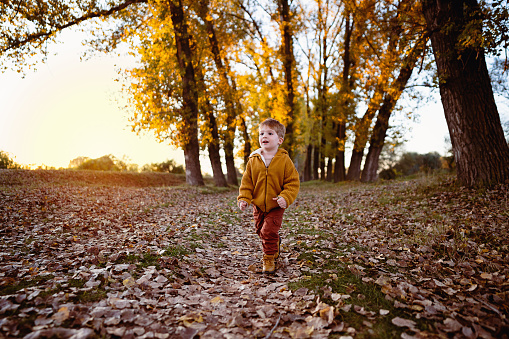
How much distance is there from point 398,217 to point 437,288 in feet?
12.5

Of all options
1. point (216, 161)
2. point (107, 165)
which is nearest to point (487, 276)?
point (216, 161)

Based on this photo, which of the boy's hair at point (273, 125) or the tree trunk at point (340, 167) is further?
the tree trunk at point (340, 167)

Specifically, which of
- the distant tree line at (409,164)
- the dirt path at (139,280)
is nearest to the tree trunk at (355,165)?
the distant tree line at (409,164)

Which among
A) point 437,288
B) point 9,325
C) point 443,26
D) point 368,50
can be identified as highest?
point 368,50

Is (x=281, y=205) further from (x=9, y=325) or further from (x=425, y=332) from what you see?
(x=9, y=325)

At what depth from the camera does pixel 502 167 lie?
22.7 ft

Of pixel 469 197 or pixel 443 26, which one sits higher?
pixel 443 26

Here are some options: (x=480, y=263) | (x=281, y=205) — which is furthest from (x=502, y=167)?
(x=281, y=205)

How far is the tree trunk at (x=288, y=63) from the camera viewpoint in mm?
16828

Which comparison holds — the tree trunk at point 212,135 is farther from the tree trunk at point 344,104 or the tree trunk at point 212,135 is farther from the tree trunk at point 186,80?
the tree trunk at point 344,104

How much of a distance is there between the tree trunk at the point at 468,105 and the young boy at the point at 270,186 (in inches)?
220

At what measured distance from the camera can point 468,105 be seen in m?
7.12

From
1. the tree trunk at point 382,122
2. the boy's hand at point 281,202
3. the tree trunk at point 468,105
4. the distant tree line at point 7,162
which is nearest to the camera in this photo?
the boy's hand at point 281,202

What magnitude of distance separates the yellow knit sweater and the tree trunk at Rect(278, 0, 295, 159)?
13.6 metres
